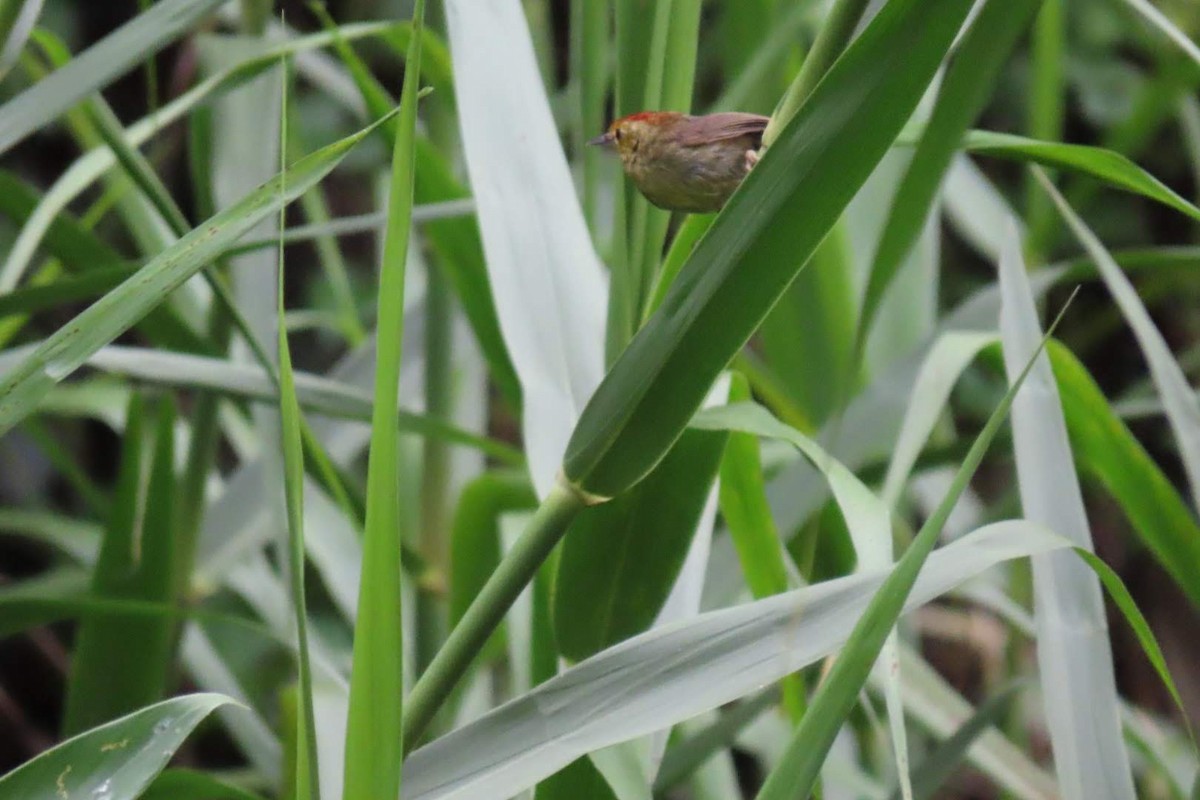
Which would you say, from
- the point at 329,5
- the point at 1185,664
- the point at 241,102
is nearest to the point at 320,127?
the point at 329,5

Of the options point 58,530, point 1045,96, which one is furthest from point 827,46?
point 58,530

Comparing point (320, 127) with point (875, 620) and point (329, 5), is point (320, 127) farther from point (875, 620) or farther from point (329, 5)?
point (875, 620)

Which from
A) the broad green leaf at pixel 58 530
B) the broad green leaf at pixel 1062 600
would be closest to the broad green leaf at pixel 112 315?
the broad green leaf at pixel 1062 600

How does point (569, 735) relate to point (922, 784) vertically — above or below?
above

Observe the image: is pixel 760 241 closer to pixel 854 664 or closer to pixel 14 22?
pixel 854 664

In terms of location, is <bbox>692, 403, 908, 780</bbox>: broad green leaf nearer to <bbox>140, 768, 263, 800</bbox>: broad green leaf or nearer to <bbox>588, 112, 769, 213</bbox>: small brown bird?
<bbox>588, 112, 769, 213</bbox>: small brown bird

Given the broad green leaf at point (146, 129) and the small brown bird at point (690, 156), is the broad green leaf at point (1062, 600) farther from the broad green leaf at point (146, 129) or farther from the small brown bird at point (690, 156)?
the broad green leaf at point (146, 129)
